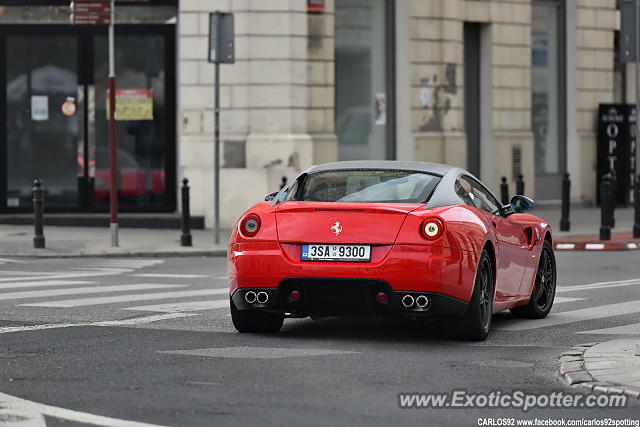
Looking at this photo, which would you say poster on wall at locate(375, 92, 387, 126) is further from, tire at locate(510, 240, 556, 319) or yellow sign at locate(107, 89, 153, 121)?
tire at locate(510, 240, 556, 319)

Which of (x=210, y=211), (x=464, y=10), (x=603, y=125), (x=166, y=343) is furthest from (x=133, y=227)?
(x=166, y=343)

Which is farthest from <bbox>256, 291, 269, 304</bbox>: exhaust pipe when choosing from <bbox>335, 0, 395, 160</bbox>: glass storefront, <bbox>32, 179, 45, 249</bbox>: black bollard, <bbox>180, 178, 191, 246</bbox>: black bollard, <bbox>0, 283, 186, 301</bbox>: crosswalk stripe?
<bbox>335, 0, 395, 160</bbox>: glass storefront

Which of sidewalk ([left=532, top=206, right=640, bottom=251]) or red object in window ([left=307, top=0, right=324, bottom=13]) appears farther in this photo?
red object in window ([left=307, top=0, right=324, bottom=13])

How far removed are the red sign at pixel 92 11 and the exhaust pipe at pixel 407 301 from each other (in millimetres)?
11657

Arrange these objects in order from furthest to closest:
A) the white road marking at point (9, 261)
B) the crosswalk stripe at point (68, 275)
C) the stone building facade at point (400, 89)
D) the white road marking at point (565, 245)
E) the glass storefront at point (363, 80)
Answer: the glass storefront at point (363, 80)
the stone building facade at point (400, 89)
the white road marking at point (565, 245)
the white road marking at point (9, 261)
the crosswalk stripe at point (68, 275)

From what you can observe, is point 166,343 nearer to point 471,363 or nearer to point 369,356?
point 369,356

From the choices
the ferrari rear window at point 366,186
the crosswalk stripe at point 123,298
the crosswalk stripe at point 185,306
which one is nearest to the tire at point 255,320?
the ferrari rear window at point 366,186

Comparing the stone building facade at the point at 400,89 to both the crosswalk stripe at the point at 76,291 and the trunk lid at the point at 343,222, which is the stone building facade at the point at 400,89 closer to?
the crosswalk stripe at the point at 76,291

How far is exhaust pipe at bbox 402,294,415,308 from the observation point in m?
Result: 10.6

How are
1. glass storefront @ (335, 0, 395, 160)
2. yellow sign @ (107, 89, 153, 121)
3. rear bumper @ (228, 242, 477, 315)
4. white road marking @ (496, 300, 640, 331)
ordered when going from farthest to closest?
glass storefront @ (335, 0, 395, 160)
yellow sign @ (107, 89, 153, 121)
white road marking @ (496, 300, 640, 331)
rear bumper @ (228, 242, 477, 315)

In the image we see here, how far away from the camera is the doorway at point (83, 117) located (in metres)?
26.3

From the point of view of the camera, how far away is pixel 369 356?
32.9 ft

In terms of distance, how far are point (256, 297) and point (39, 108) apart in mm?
16155

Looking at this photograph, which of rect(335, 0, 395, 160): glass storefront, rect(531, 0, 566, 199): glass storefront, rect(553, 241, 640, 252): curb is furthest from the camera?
rect(531, 0, 566, 199): glass storefront
